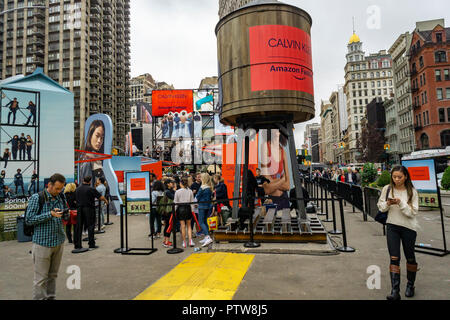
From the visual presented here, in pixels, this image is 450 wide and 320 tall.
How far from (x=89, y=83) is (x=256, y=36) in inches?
3119

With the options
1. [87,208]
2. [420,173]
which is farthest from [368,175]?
[87,208]

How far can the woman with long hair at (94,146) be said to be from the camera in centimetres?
1606

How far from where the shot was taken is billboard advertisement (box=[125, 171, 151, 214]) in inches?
313

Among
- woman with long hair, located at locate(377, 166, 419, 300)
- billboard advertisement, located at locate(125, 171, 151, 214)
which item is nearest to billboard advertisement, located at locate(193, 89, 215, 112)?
billboard advertisement, located at locate(125, 171, 151, 214)

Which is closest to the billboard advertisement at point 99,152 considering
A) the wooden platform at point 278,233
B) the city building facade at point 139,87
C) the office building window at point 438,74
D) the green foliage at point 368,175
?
the wooden platform at point 278,233

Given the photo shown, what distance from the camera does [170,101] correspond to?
3997 cm

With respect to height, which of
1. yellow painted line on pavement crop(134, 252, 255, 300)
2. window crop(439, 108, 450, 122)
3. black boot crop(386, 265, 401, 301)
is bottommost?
yellow painted line on pavement crop(134, 252, 255, 300)

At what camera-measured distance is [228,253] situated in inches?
260

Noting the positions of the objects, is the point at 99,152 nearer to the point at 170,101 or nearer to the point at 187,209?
the point at 187,209

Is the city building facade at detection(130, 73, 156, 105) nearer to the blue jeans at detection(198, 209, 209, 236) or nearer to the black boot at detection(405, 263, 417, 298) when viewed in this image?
the blue jeans at detection(198, 209, 209, 236)

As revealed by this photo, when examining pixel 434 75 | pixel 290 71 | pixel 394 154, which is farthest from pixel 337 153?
pixel 290 71

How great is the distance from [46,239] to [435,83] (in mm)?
55607

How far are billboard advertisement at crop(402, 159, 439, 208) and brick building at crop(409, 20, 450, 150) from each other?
46779mm

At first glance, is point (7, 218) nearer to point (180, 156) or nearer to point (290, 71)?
point (290, 71)
